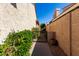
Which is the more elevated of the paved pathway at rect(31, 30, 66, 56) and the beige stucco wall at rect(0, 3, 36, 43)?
the beige stucco wall at rect(0, 3, 36, 43)

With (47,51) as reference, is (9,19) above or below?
above

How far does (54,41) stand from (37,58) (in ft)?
19.1

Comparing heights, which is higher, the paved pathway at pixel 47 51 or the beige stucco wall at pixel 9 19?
the beige stucco wall at pixel 9 19

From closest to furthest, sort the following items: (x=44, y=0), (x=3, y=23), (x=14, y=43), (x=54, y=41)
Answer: (x=44, y=0) → (x=3, y=23) → (x=14, y=43) → (x=54, y=41)

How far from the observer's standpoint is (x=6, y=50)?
377cm

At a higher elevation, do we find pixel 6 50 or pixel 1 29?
pixel 1 29

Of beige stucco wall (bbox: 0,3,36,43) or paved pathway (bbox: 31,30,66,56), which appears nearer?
beige stucco wall (bbox: 0,3,36,43)

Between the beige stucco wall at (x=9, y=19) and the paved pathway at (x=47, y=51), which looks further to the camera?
the paved pathway at (x=47, y=51)

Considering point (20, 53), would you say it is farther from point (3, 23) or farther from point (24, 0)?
point (24, 0)

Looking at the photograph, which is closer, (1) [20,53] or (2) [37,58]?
(2) [37,58]

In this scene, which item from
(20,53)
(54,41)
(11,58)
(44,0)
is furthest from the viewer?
(54,41)

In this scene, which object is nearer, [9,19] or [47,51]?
[9,19]

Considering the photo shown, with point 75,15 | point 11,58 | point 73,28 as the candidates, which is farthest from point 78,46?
point 11,58

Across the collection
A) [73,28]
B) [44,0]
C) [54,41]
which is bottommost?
[54,41]
